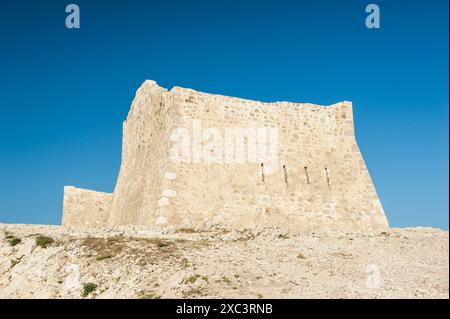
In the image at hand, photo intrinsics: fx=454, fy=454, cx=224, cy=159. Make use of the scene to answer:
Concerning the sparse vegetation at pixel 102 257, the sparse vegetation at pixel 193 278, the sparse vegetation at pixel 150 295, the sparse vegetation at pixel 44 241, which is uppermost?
the sparse vegetation at pixel 44 241

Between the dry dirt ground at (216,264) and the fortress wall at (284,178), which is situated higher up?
the fortress wall at (284,178)

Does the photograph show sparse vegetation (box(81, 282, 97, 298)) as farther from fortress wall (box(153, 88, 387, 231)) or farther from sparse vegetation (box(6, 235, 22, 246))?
fortress wall (box(153, 88, 387, 231))

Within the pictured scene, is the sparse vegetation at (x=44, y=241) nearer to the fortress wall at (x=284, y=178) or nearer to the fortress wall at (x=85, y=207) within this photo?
the fortress wall at (x=284, y=178)

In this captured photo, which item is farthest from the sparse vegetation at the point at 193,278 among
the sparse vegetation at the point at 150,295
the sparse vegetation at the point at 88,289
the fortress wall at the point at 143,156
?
the fortress wall at the point at 143,156

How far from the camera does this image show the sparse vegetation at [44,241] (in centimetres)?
1252

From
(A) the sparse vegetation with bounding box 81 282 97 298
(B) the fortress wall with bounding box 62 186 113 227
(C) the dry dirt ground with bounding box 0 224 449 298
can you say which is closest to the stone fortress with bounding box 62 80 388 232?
(C) the dry dirt ground with bounding box 0 224 449 298

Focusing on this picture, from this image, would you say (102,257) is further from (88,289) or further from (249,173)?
(249,173)

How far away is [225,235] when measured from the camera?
13.9 metres

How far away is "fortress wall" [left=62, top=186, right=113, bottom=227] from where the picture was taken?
82.9 feet

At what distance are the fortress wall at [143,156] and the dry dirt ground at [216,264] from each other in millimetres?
4219
